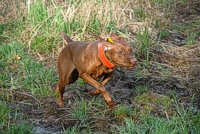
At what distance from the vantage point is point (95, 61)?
4.23 metres

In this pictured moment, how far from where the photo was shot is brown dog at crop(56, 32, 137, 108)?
13.0 ft

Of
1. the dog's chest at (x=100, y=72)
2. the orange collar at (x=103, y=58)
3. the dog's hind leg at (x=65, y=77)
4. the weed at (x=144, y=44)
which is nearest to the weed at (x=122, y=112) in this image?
the dog's chest at (x=100, y=72)

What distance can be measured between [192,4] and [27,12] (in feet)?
13.6

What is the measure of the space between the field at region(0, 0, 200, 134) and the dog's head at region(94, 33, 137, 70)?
59 centimetres

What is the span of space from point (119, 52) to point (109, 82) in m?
1.69

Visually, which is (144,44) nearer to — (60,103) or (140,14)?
(140,14)

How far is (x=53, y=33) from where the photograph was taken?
6652 mm

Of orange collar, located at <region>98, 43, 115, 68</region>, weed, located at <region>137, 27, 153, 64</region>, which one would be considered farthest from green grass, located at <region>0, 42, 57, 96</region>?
weed, located at <region>137, 27, 153, 64</region>

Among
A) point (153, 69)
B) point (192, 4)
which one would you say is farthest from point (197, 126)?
point (192, 4)

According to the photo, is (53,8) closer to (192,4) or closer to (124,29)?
(124,29)

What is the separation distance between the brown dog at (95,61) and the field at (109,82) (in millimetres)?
303

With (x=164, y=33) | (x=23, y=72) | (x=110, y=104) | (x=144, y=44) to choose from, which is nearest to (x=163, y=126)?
(x=110, y=104)

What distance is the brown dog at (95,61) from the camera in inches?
156

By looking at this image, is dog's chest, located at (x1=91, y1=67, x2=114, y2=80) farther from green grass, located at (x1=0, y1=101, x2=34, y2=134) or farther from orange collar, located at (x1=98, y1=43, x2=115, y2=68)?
green grass, located at (x1=0, y1=101, x2=34, y2=134)
